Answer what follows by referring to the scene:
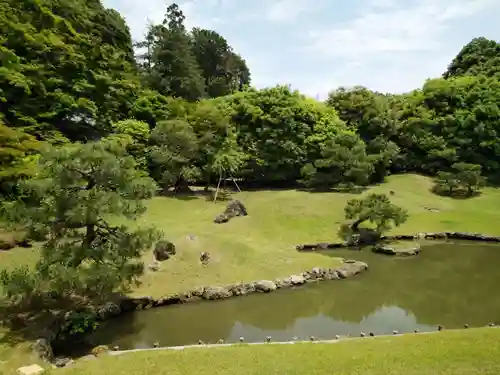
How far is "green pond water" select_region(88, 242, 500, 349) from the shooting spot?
52.3ft

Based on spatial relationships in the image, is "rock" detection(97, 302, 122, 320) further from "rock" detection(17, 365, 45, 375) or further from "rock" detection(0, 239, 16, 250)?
"rock" detection(0, 239, 16, 250)

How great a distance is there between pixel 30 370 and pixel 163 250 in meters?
10.6

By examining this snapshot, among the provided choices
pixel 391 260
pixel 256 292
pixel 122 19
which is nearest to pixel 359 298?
pixel 256 292

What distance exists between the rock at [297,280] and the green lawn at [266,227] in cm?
47

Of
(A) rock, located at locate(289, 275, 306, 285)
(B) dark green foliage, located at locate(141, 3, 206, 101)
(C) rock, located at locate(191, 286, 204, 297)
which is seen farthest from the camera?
(B) dark green foliage, located at locate(141, 3, 206, 101)

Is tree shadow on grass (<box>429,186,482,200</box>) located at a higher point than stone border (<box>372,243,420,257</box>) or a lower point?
higher

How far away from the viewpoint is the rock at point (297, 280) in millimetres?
21061

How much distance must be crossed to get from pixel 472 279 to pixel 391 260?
180 inches

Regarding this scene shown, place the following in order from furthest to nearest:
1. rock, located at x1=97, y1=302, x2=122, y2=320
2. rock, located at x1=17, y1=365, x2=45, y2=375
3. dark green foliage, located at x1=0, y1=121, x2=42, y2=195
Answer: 1. dark green foliage, located at x1=0, y1=121, x2=42, y2=195
2. rock, located at x1=97, y1=302, x2=122, y2=320
3. rock, located at x1=17, y1=365, x2=45, y2=375

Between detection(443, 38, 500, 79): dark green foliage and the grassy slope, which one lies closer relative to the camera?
the grassy slope

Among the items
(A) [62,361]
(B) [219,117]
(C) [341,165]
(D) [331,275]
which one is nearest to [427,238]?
(C) [341,165]

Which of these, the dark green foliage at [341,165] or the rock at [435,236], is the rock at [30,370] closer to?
the rock at [435,236]

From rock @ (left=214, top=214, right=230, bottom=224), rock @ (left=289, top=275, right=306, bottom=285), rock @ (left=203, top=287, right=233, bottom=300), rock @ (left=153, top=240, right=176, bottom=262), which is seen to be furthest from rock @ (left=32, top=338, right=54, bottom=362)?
rock @ (left=214, top=214, right=230, bottom=224)

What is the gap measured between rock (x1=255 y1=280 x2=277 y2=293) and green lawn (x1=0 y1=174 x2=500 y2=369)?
0.74 metres
